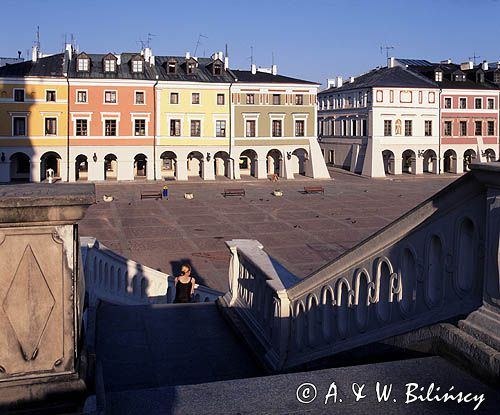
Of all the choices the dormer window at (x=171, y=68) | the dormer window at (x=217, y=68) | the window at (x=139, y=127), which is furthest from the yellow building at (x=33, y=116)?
the dormer window at (x=217, y=68)

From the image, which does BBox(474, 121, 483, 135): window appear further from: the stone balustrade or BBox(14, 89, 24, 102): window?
the stone balustrade

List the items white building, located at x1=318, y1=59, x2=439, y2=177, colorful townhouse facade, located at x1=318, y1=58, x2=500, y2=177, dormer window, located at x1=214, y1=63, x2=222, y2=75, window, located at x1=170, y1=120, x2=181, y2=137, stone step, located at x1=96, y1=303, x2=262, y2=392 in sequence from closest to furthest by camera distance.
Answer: stone step, located at x1=96, y1=303, x2=262, y2=392, window, located at x1=170, y1=120, x2=181, y2=137, dormer window, located at x1=214, y1=63, x2=222, y2=75, white building, located at x1=318, y1=59, x2=439, y2=177, colorful townhouse facade, located at x1=318, y1=58, x2=500, y2=177

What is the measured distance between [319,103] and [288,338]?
201ft

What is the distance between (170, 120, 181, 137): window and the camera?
48.2 metres

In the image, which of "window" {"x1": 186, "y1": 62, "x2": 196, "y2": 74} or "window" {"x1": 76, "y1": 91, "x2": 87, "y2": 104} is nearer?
"window" {"x1": 76, "y1": 91, "x2": 87, "y2": 104}

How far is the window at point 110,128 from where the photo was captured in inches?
1842

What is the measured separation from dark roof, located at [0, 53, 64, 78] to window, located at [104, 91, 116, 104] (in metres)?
3.44

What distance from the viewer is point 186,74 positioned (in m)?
49.7

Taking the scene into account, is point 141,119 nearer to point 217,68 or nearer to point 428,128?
point 217,68

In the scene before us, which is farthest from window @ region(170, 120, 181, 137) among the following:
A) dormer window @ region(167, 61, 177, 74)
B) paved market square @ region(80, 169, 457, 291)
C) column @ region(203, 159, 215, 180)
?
dormer window @ region(167, 61, 177, 74)

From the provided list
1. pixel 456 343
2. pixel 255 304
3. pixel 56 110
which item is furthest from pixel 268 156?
pixel 456 343

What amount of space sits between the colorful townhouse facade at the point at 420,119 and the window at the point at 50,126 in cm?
2505

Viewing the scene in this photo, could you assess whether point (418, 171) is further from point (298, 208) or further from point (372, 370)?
point (372, 370)

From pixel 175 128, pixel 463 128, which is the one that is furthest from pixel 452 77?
pixel 175 128
